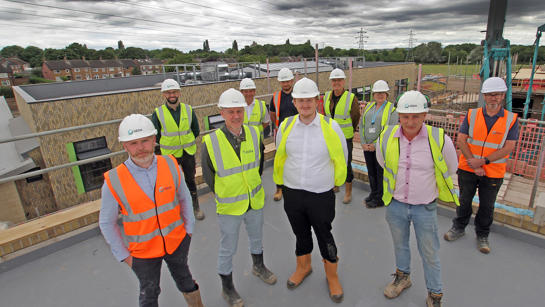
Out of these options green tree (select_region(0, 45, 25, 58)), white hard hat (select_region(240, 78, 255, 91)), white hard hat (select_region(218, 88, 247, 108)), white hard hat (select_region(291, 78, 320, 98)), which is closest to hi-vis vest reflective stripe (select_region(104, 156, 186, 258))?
white hard hat (select_region(218, 88, 247, 108))

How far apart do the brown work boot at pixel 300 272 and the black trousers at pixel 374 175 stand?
170 centimetres

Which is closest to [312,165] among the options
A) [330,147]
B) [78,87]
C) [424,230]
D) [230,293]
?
[330,147]

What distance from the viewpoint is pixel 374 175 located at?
12.9ft

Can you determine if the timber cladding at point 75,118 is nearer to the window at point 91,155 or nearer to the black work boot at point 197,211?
the window at point 91,155

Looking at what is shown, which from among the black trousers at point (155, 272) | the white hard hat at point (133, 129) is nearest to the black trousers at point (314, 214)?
the black trousers at point (155, 272)

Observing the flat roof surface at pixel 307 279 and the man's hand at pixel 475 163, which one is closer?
the flat roof surface at pixel 307 279

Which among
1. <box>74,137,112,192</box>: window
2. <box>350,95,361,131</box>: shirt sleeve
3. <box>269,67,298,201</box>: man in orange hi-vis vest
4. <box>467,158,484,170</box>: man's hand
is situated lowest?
<box>74,137,112,192</box>: window

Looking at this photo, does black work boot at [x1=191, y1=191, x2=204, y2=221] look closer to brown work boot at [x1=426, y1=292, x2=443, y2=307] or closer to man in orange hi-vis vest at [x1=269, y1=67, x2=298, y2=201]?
man in orange hi-vis vest at [x1=269, y1=67, x2=298, y2=201]

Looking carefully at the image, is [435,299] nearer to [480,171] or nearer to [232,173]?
[480,171]

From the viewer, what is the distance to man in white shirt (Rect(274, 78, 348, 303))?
7.41 ft

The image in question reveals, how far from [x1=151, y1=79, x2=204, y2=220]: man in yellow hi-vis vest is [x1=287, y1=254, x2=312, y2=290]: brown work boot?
192 cm

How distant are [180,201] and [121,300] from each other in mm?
1218

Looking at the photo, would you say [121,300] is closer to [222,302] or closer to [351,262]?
[222,302]

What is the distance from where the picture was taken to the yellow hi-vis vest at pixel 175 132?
3477mm
